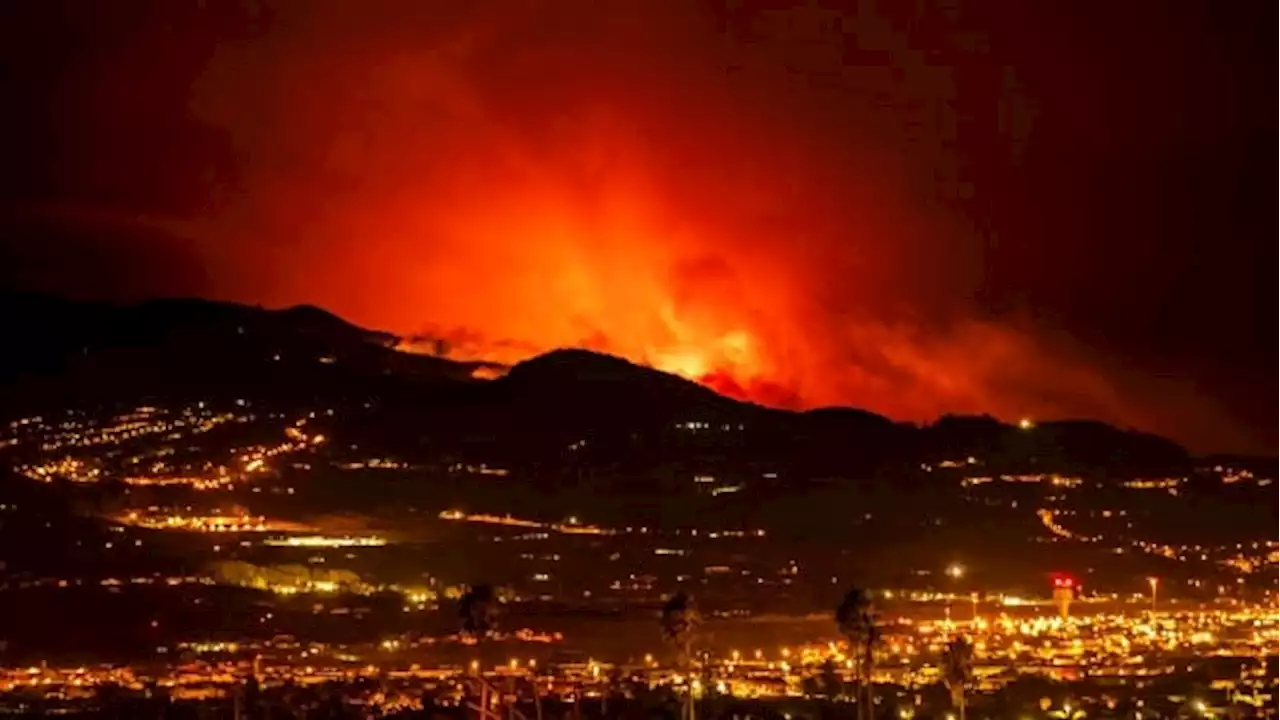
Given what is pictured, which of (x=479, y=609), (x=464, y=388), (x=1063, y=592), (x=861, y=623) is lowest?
(x=861, y=623)

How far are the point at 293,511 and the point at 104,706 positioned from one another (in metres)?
46.7

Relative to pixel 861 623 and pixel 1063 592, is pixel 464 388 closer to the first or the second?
pixel 1063 592

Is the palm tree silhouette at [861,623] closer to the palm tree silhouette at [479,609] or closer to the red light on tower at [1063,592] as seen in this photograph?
the palm tree silhouette at [479,609]

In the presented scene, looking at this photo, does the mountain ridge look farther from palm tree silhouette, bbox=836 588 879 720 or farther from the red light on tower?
palm tree silhouette, bbox=836 588 879 720

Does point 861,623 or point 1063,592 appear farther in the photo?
point 1063,592

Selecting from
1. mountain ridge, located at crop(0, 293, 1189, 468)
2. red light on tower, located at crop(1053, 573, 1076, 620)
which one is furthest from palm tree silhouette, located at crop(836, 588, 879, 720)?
mountain ridge, located at crop(0, 293, 1189, 468)

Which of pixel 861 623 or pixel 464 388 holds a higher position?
pixel 464 388

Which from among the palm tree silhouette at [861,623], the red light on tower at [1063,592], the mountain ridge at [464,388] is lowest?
the palm tree silhouette at [861,623]

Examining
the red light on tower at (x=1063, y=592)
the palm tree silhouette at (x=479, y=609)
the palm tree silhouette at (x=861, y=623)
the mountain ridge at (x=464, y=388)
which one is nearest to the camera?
the palm tree silhouette at (x=479, y=609)

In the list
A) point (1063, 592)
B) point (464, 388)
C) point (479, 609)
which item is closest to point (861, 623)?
point (479, 609)

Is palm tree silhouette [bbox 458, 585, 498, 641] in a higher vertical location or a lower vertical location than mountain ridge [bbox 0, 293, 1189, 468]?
lower

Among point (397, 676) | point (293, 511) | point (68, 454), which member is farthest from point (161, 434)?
point (397, 676)

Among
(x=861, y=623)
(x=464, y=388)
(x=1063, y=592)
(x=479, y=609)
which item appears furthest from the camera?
(x=464, y=388)

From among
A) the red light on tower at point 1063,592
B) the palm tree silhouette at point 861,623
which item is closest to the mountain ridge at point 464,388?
the red light on tower at point 1063,592
